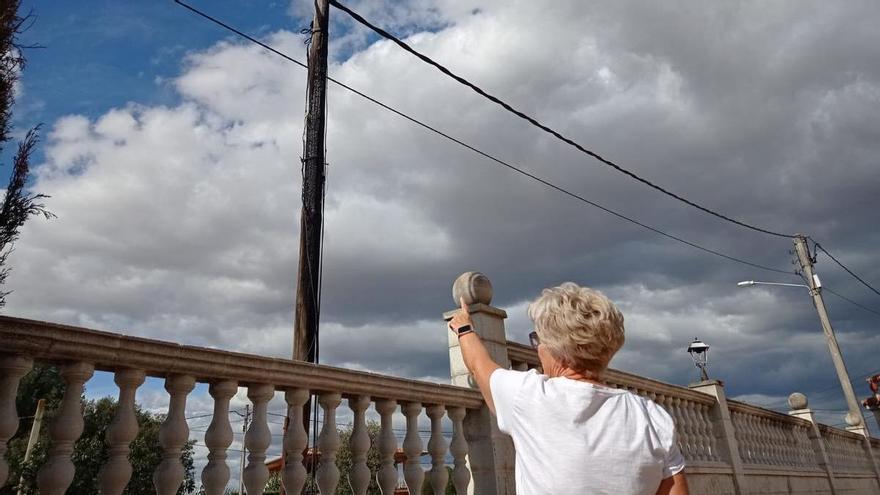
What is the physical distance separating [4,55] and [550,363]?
3.03 metres

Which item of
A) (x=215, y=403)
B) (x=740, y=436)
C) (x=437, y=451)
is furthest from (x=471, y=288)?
(x=740, y=436)

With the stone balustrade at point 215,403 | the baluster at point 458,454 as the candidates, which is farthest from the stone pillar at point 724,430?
the stone balustrade at point 215,403

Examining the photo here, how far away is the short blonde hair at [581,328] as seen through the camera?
1980 millimetres

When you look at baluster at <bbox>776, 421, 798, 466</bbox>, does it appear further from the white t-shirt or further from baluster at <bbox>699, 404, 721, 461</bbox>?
the white t-shirt

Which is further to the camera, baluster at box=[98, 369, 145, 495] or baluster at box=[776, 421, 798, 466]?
baluster at box=[776, 421, 798, 466]

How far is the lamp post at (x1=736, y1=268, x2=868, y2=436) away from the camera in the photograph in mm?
16578

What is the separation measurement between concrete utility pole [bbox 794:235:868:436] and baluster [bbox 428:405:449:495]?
16.6m

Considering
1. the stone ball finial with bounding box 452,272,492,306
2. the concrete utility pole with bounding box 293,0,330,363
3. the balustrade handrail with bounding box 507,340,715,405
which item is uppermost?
the concrete utility pole with bounding box 293,0,330,363

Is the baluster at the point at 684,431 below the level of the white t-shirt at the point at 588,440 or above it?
above

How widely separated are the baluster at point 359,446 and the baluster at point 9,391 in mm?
1794

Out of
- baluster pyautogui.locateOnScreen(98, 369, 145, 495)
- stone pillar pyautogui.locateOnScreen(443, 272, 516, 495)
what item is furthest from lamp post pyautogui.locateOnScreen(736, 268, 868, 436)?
baluster pyautogui.locateOnScreen(98, 369, 145, 495)

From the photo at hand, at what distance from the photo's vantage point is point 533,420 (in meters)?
1.94

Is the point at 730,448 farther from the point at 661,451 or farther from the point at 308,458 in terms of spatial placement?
the point at 661,451

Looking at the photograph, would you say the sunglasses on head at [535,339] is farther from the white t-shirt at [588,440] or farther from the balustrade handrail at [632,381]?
the balustrade handrail at [632,381]
